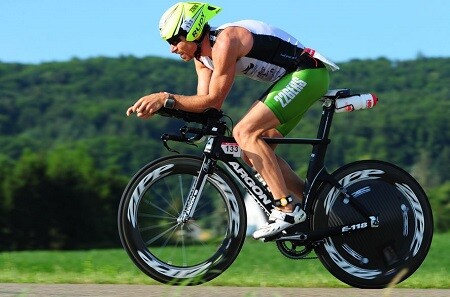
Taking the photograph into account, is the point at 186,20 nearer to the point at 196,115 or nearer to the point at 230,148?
the point at 196,115

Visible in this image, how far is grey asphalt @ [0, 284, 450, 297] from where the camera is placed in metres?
6.42

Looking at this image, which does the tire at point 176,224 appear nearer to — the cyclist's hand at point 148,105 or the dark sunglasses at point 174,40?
the cyclist's hand at point 148,105

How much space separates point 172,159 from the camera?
711cm

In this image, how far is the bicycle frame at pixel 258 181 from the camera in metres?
7.11

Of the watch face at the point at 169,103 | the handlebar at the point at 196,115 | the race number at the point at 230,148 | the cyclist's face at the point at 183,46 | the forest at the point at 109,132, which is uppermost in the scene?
the cyclist's face at the point at 183,46

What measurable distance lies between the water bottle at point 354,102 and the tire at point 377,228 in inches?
16.5

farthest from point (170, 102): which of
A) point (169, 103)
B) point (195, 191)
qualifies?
point (195, 191)

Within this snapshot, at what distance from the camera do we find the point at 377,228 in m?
7.26

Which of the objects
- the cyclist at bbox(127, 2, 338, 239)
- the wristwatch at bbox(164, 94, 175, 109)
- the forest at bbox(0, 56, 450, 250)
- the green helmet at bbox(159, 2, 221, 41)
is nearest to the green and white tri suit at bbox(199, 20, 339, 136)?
the cyclist at bbox(127, 2, 338, 239)

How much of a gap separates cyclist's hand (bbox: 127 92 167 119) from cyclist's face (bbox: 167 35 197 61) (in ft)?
1.18

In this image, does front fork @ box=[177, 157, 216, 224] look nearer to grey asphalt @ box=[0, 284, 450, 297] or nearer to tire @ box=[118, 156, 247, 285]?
tire @ box=[118, 156, 247, 285]

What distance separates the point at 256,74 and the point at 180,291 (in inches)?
61.6

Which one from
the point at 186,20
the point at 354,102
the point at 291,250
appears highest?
the point at 186,20

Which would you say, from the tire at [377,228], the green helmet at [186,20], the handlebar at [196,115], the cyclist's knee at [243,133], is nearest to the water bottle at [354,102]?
the tire at [377,228]
